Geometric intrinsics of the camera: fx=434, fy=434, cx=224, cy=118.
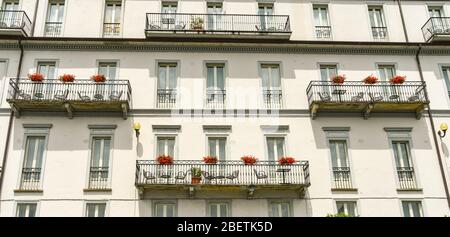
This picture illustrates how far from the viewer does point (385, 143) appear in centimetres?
2017

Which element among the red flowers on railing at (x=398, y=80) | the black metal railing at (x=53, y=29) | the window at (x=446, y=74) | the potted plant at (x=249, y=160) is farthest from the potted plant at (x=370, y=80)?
the black metal railing at (x=53, y=29)

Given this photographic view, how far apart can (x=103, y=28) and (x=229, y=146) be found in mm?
9069

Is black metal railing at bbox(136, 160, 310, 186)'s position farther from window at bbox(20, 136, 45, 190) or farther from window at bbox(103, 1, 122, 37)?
window at bbox(103, 1, 122, 37)

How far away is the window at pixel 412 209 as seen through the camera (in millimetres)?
19016

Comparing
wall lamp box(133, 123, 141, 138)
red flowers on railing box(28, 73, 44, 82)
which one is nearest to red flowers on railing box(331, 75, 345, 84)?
wall lamp box(133, 123, 141, 138)

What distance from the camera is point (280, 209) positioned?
61.8 feet

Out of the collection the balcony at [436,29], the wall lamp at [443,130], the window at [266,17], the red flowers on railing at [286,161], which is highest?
the window at [266,17]

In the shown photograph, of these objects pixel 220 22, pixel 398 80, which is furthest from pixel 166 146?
pixel 398 80

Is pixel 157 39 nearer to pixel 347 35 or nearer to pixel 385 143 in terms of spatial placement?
pixel 347 35

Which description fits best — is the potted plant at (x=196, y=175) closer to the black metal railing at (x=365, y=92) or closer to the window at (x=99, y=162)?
the window at (x=99, y=162)

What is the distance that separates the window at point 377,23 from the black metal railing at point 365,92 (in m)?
3.37

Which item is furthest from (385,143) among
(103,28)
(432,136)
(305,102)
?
(103,28)

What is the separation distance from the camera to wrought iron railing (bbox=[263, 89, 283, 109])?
20781 mm
